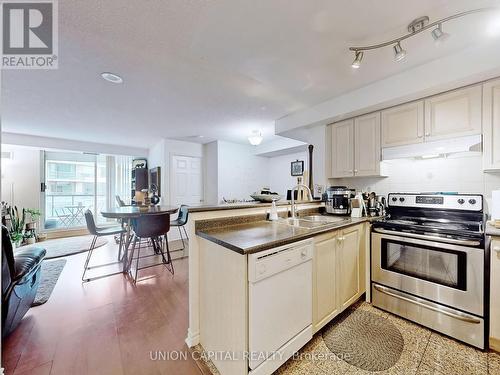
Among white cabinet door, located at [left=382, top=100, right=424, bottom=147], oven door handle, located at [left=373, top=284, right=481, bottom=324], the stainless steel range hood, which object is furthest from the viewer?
white cabinet door, located at [left=382, top=100, right=424, bottom=147]

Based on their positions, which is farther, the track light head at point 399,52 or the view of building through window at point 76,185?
the view of building through window at point 76,185

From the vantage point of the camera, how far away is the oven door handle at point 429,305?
160 cm

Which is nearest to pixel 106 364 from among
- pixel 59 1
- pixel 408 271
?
pixel 59 1

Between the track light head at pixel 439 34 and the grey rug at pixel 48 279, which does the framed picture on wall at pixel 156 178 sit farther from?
the track light head at pixel 439 34

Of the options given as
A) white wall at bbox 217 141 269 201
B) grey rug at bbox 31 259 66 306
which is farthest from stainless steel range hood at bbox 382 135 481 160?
grey rug at bbox 31 259 66 306

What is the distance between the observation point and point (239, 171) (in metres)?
5.32

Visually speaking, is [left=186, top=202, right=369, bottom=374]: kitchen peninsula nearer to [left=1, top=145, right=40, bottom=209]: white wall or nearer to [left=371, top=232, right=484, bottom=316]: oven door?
[left=371, top=232, right=484, bottom=316]: oven door

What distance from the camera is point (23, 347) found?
1614mm

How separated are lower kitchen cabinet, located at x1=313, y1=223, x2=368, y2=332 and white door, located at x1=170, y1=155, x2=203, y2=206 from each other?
4065mm

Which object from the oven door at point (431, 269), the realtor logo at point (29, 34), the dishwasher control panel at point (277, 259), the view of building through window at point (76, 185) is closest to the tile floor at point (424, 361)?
the oven door at point (431, 269)

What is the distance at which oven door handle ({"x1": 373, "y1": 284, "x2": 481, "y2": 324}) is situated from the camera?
5.24 feet

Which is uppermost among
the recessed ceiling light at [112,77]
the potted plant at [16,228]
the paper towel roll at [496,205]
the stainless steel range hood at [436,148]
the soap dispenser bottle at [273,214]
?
the recessed ceiling light at [112,77]

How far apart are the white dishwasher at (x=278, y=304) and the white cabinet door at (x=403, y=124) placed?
66.9 inches

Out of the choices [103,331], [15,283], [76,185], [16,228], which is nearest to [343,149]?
[103,331]
